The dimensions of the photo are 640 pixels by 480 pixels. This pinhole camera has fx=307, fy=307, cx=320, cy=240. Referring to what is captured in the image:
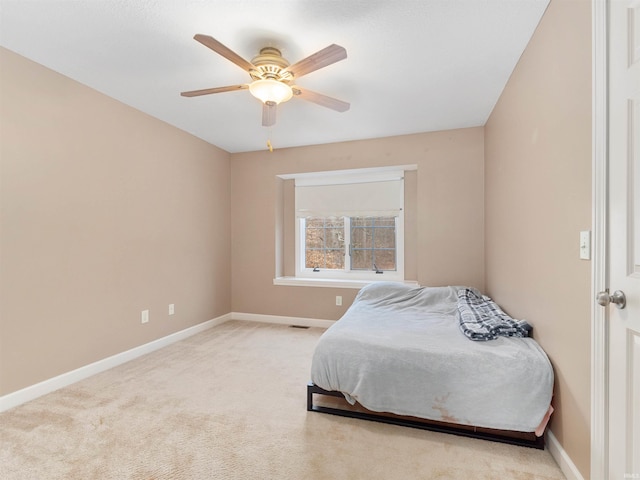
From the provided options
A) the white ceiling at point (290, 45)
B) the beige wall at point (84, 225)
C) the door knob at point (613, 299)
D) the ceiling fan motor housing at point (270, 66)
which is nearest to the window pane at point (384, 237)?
the white ceiling at point (290, 45)

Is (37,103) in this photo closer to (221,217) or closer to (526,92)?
(221,217)

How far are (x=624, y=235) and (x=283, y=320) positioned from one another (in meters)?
3.58

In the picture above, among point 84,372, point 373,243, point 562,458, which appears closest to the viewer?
point 562,458

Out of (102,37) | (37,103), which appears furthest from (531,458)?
(37,103)

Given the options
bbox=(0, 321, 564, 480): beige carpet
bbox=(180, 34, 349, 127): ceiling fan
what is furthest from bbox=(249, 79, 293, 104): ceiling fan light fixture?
bbox=(0, 321, 564, 480): beige carpet

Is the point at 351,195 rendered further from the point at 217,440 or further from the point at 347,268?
the point at 217,440

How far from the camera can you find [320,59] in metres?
1.69

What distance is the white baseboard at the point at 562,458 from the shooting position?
54.6 inches

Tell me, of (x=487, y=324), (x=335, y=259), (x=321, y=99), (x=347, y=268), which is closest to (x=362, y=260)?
(x=347, y=268)

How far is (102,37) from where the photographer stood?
1.92 m

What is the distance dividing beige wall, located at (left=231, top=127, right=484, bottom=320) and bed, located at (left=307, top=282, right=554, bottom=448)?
1453 millimetres

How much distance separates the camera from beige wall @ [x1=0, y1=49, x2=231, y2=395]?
81.6 inches

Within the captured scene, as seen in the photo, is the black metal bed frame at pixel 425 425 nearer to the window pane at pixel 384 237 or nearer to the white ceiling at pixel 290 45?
the white ceiling at pixel 290 45

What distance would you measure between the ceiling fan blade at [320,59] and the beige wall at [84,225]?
1.86 metres
